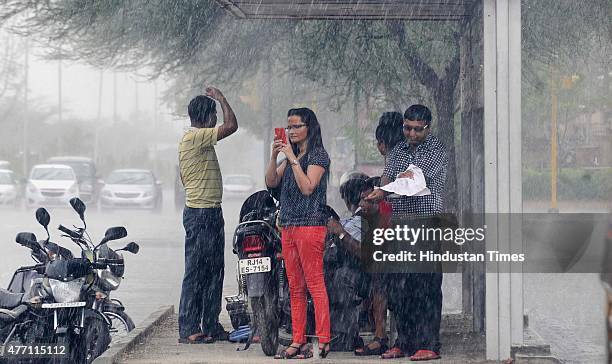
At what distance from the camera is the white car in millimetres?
40594

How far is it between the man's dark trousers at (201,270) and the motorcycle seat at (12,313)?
142 cm

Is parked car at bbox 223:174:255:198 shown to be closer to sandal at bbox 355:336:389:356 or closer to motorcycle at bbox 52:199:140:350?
motorcycle at bbox 52:199:140:350

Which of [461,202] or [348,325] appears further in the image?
[461,202]

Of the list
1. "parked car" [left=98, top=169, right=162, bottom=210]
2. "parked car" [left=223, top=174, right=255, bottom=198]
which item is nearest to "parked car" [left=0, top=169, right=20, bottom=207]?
"parked car" [left=98, top=169, right=162, bottom=210]

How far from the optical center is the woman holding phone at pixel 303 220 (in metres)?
7.25

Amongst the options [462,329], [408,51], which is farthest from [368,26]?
[462,329]

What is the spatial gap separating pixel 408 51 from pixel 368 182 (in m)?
4.74

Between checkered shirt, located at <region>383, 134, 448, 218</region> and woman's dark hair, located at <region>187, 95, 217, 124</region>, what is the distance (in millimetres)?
1521

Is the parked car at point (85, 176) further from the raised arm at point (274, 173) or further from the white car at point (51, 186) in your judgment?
the raised arm at point (274, 173)

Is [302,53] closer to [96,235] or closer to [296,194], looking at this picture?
[296,194]

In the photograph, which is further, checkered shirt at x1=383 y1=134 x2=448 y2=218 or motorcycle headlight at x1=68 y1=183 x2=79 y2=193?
motorcycle headlight at x1=68 y1=183 x2=79 y2=193

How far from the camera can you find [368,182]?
26.2ft

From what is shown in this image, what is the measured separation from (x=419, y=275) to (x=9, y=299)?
2.70m
